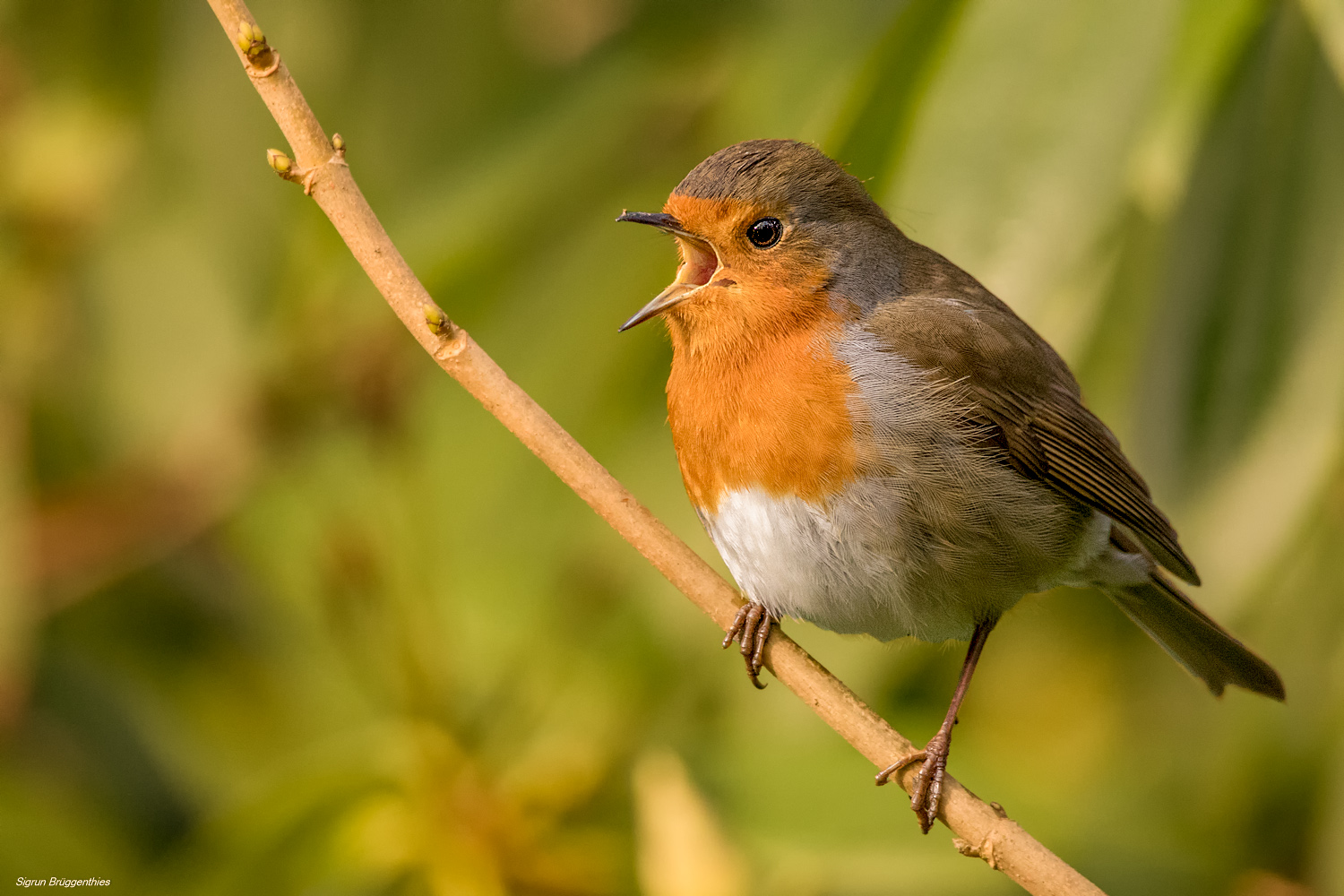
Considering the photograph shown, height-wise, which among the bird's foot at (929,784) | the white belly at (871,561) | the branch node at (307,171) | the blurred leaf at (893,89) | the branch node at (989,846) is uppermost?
the blurred leaf at (893,89)

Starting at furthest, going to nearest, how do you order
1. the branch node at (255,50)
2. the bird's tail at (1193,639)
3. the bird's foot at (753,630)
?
the bird's tail at (1193,639), the bird's foot at (753,630), the branch node at (255,50)

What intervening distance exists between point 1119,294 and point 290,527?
2.13 m

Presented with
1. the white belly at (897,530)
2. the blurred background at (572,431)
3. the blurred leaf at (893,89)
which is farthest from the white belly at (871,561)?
the blurred leaf at (893,89)

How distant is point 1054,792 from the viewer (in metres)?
3.38

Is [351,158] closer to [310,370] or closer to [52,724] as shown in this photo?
[310,370]

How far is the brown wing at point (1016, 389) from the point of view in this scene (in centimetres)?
275

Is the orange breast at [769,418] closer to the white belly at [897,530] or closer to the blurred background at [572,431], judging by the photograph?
the white belly at [897,530]

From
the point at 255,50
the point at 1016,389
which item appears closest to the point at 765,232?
the point at 1016,389

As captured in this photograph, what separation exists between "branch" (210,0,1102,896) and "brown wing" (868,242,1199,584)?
2.64 feet

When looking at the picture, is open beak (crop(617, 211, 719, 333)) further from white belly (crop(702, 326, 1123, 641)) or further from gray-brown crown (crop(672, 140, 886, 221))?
white belly (crop(702, 326, 1123, 641))

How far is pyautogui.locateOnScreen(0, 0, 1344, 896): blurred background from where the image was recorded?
2.51 m

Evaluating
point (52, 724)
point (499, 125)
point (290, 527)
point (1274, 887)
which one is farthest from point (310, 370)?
point (1274, 887)

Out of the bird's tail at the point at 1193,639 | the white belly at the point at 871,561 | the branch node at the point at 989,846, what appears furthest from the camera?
the bird's tail at the point at 1193,639

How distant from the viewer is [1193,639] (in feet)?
9.82
